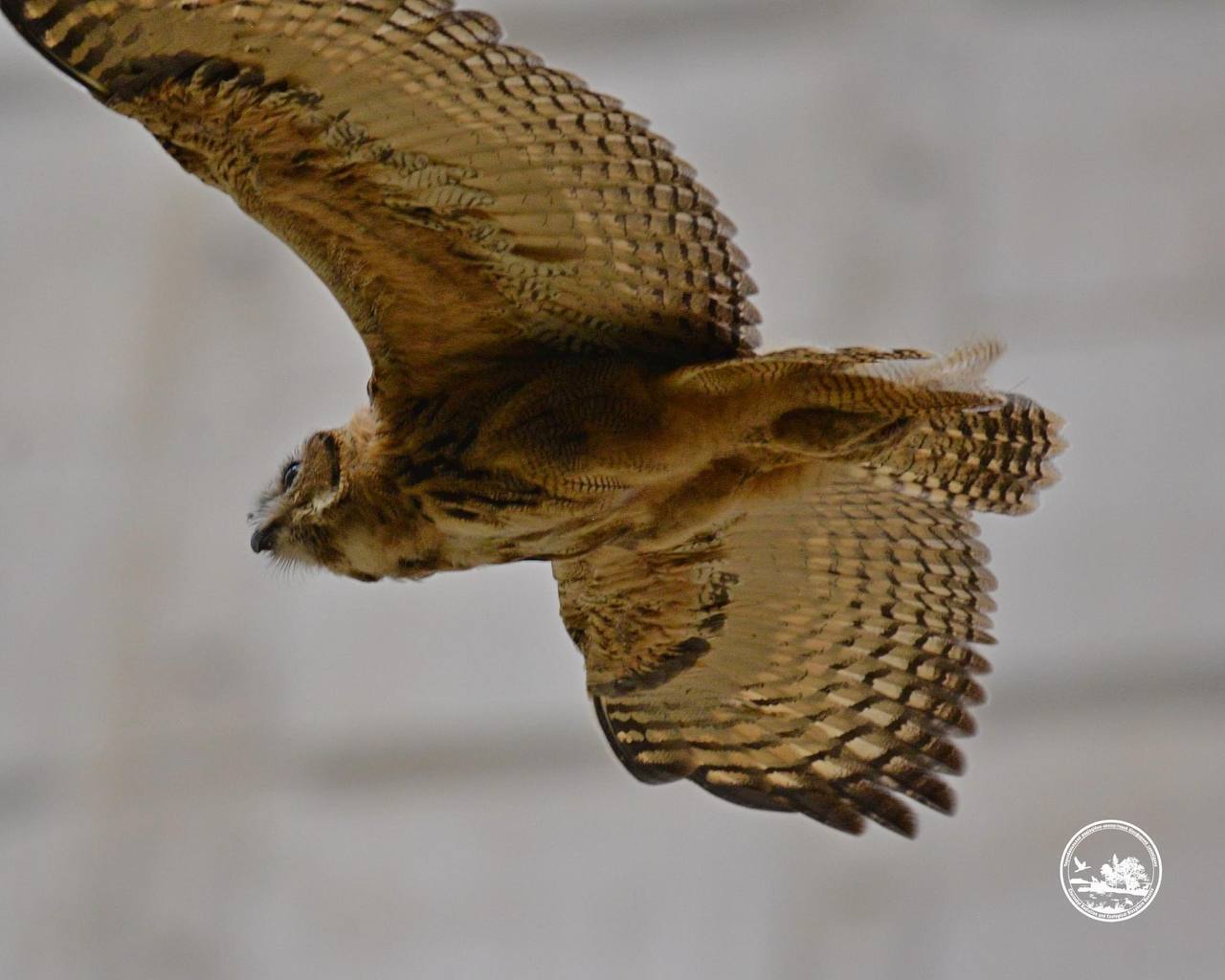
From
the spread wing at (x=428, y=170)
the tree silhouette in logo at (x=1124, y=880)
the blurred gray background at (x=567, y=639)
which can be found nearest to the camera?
the spread wing at (x=428, y=170)

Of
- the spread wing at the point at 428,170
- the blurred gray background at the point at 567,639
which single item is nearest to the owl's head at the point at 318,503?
the spread wing at the point at 428,170

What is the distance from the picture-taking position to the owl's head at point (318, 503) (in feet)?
7.43

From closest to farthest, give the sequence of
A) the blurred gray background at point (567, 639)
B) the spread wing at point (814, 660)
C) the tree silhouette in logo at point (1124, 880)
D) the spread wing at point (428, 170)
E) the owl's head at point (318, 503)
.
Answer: the spread wing at point (428, 170), the owl's head at point (318, 503), the spread wing at point (814, 660), the tree silhouette in logo at point (1124, 880), the blurred gray background at point (567, 639)

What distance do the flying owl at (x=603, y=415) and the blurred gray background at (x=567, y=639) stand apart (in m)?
1.39

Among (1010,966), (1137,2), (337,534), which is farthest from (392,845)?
(1137,2)

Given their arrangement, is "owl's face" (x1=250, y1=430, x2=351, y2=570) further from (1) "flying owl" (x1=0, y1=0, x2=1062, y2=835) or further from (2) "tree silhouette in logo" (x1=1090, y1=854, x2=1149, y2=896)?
(2) "tree silhouette in logo" (x1=1090, y1=854, x2=1149, y2=896)

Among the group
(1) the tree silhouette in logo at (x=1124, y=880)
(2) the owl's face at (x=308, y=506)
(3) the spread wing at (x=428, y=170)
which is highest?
(3) the spread wing at (x=428, y=170)

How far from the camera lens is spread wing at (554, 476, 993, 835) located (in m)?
2.61

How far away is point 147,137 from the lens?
519 cm

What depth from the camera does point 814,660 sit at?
268 cm

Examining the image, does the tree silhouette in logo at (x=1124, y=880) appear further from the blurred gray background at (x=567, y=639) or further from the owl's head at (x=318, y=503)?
the owl's head at (x=318, y=503)

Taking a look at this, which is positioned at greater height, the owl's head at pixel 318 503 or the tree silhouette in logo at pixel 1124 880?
the owl's head at pixel 318 503

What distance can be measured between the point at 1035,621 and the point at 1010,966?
0.79 metres

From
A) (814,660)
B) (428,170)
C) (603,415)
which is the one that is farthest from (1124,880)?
(428,170)
